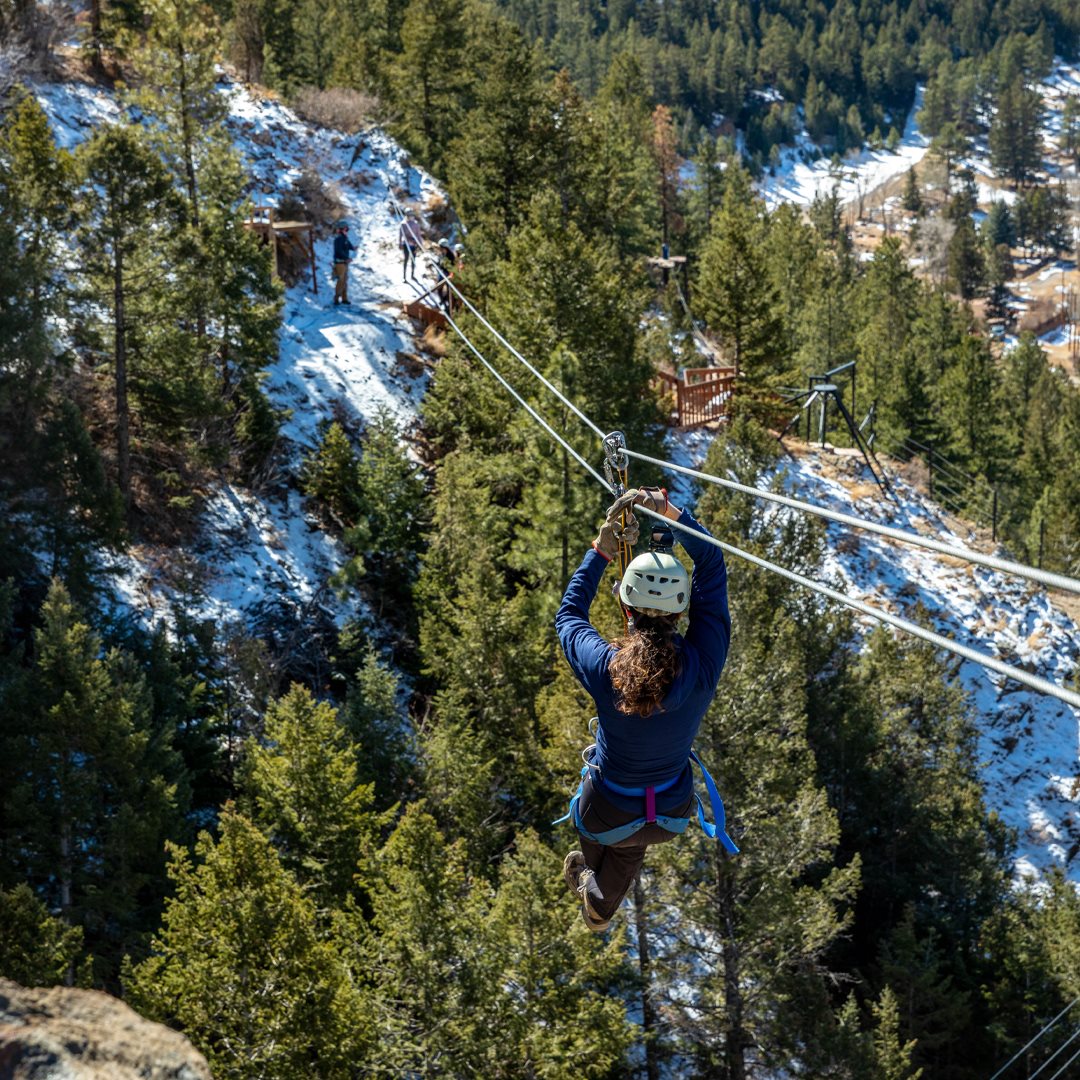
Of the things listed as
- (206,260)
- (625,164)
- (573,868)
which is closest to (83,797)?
(206,260)

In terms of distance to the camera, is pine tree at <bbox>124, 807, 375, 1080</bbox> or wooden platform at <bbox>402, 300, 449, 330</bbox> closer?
pine tree at <bbox>124, 807, 375, 1080</bbox>

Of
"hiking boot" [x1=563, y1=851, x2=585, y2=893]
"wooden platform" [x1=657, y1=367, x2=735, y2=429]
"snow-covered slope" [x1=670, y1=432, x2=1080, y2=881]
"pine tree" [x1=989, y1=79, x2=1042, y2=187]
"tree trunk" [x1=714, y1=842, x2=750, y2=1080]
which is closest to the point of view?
"hiking boot" [x1=563, y1=851, x2=585, y2=893]

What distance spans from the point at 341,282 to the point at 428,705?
1477cm

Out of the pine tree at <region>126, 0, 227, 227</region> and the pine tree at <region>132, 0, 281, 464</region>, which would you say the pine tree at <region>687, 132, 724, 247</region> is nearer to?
the pine tree at <region>132, 0, 281, 464</region>

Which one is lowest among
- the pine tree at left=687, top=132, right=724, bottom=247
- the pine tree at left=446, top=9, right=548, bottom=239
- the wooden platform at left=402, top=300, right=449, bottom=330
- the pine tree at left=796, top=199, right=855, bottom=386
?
the pine tree at left=796, top=199, right=855, bottom=386

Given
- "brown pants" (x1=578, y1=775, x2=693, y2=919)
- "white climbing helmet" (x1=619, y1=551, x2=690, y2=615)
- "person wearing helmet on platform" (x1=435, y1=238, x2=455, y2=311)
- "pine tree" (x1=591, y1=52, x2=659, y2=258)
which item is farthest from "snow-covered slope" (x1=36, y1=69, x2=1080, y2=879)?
"white climbing helmet" (x1=619, y1=551, x2=690, y2=615)

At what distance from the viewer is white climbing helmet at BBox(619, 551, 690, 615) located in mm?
4961

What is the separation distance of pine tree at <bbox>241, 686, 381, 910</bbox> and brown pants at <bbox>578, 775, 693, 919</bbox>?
38.3 ft

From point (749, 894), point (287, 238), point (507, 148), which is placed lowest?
point (749, 894)

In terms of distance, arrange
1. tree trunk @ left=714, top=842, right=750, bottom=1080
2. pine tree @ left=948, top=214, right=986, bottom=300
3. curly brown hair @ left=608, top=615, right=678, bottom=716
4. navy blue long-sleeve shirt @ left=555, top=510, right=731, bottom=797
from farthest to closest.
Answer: pine tree @ left=948, top=214, right=986, bottom=300 → tree trunk @ left=714, top=842, right=750, bottom=1080 → navy blue long-sleeve shirt @ left=555, top=510, right=731, bottom=797 → curly brown hair @ left=608, top=615, right=678, bottom=716

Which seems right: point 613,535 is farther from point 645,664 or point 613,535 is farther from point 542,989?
point 542,989

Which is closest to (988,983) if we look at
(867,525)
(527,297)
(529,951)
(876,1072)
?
(876,1072)

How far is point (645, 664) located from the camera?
508 cm

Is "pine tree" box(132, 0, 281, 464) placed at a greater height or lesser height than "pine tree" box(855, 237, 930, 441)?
greater
